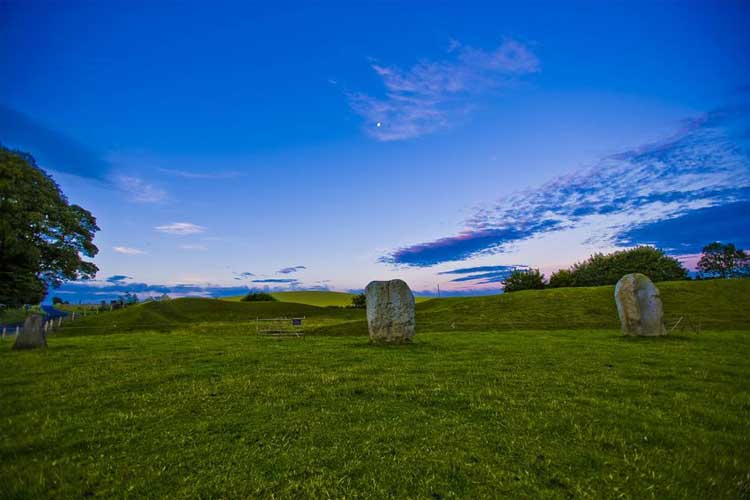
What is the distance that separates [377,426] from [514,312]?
48.2 meters

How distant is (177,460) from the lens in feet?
21.6

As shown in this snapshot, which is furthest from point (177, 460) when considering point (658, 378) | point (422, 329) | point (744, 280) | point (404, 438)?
point (744, 280)

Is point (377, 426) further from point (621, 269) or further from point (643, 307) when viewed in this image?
point (621, 269)

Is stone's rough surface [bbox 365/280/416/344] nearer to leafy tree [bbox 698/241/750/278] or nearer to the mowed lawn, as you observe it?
the mowed lawn

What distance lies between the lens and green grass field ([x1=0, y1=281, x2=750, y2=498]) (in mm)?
5801

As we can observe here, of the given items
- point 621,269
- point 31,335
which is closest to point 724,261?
point 621,269

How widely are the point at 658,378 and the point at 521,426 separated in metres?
8.30

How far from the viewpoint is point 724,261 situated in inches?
3858

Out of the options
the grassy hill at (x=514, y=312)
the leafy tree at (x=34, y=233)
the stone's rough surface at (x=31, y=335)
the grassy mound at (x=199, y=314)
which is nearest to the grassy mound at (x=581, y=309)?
the grassy hill at (x=514, y=312)

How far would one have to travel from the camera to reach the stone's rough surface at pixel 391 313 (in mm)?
22469

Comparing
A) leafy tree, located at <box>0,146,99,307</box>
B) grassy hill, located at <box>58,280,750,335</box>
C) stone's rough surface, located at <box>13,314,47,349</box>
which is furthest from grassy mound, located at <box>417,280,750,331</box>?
leafy tree, located at <box>0,146,99,307</box>

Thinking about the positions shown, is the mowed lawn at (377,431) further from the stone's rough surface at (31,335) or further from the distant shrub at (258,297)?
the distant shrub at (258,297)

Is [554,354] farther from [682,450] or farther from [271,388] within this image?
[271,388]

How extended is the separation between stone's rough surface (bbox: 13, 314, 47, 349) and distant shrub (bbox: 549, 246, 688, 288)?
294 feet
